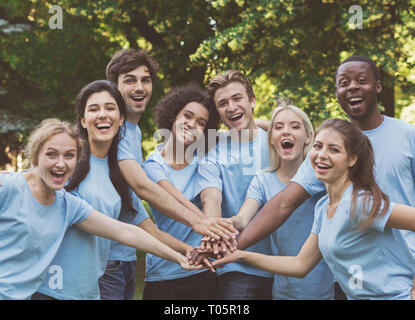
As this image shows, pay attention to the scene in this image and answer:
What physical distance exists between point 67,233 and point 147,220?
889 millimetres

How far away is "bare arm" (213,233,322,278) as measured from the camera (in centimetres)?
400

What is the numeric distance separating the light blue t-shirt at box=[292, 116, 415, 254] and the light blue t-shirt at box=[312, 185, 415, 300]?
1.80 ft

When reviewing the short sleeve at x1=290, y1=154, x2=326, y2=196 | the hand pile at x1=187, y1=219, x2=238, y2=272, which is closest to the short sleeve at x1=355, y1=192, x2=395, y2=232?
the short sleeve at x1=290, y1=154, x2=326, y2=196

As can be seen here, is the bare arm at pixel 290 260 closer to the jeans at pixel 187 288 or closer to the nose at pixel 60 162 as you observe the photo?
the jeans at pixel 187 288

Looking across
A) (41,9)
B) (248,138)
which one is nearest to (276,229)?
(248,138)

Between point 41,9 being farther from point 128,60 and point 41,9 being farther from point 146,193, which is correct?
point 146,193

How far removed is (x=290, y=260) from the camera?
410 cm

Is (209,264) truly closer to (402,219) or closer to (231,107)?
(231,107)

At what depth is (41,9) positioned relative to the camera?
44.8 feet

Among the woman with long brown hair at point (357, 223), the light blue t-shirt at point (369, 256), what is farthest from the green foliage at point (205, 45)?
the light blue t-shirt at point (369, 256)

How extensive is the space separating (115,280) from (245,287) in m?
1.07

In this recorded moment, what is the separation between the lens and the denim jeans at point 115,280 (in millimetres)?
4516

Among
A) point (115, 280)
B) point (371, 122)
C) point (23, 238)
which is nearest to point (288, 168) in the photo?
point (371, 122)

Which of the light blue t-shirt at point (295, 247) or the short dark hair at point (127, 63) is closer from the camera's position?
the light blue t-shirt at point (295, 247)
